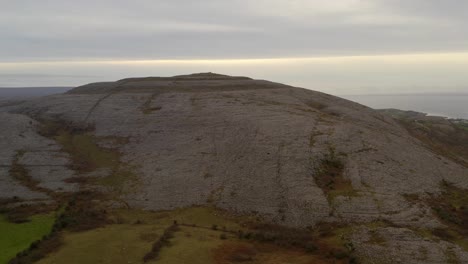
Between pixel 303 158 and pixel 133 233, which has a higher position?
pixel 303 158

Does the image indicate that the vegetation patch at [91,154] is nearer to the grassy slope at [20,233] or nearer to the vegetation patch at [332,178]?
the grassy slope at [20,233]

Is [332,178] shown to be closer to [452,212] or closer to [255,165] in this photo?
[255,165]

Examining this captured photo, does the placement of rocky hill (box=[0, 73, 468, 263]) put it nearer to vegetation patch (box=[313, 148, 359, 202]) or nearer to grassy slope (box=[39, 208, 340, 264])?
vegetation patch (box=[313, 148, 359, 202])

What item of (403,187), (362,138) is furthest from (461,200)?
(362,138)

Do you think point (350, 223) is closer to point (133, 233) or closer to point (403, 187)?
point (403, 187)

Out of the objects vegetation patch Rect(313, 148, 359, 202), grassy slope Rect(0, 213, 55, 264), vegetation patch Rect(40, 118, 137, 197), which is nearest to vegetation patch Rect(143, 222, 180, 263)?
vegetation patch Rect(40, 118, 137, 197)

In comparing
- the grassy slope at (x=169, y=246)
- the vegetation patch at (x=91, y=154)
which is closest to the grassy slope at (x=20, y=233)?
the grassy slope at (x=169, y=246)
